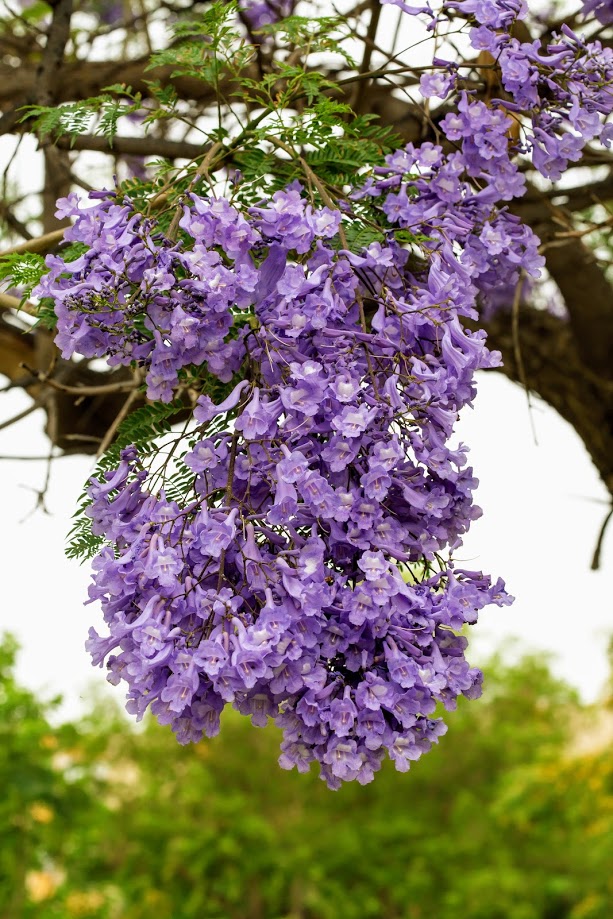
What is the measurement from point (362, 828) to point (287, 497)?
7923 mm

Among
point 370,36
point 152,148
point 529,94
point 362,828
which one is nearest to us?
point 529,94

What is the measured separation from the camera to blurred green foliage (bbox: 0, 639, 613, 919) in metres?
7.44

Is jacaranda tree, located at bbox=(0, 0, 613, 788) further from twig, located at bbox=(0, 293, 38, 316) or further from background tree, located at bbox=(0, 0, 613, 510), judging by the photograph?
background tree, located at bbox=(0, 0, 613, 510)

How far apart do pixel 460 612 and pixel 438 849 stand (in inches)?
296

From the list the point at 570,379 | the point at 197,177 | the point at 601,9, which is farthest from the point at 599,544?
the point at 197,177

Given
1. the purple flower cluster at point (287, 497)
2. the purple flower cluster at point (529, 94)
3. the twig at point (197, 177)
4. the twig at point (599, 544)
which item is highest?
the twig at point (599, 544)

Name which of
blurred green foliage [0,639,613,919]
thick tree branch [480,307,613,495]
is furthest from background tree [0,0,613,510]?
blurred green foliage [0,639,613,919]

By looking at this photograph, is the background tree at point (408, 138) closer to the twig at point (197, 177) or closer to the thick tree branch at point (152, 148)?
the thick tree branch at point (152, 148)

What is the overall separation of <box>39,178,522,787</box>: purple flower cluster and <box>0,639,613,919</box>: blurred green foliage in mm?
5323

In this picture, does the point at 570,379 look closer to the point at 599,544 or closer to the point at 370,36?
the point at 599,544

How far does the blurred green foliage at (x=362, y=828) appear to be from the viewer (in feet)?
24.4

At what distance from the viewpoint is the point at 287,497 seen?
1.03 m

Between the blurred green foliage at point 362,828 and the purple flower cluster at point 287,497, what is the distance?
5.32 metres

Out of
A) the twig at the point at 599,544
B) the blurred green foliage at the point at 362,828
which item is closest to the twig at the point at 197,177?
the twig at the point at 599,544
